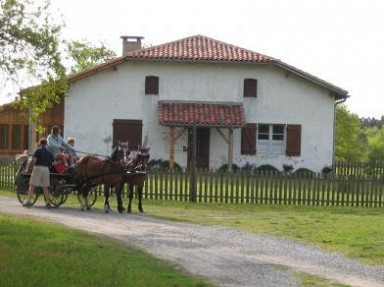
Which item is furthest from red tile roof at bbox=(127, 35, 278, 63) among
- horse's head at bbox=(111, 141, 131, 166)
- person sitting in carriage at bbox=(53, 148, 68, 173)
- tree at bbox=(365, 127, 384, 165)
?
tree at bbox=(365, 127, 384, 165)

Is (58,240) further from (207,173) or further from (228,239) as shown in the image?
(207,173)

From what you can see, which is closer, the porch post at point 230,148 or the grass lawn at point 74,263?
the grass lawn at point 74,263

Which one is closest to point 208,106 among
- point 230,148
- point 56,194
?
point 230,148

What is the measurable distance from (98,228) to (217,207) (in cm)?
775

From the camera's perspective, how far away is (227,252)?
12633 millimetres

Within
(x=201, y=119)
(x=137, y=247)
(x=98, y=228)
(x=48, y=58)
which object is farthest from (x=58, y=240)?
(x=201, y=119)

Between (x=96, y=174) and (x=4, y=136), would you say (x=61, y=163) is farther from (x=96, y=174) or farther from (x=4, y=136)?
(x=4, y=136)

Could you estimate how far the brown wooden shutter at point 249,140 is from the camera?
3903 cm

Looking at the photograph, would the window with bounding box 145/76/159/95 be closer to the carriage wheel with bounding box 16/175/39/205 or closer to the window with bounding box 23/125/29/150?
the window with bounding box 23/125/29/150

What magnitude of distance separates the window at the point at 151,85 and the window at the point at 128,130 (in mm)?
1546

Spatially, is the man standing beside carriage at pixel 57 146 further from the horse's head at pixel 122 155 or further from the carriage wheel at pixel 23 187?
the horse's head at pixel 122 155

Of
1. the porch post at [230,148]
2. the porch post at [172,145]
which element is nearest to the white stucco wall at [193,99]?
the porch post at [172,145]

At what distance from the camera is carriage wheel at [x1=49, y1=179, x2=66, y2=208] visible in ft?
64.1

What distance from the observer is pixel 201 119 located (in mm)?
37281
